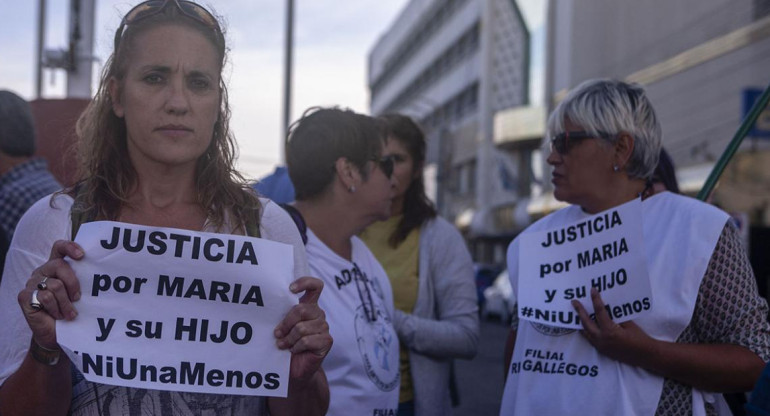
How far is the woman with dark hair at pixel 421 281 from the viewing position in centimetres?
376

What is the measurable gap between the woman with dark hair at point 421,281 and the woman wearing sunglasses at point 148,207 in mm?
1458

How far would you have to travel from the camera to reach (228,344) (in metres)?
2.13

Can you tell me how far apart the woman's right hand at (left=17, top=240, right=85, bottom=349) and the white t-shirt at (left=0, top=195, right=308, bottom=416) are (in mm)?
85

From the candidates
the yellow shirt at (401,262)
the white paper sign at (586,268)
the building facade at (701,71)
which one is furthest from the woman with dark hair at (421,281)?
the building facade at (701,71)

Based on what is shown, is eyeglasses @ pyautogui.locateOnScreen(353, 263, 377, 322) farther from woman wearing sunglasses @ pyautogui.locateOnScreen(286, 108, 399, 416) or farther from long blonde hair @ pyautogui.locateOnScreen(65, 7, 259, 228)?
long blonde hair @ pyautogui.locateOnScreen(65, 7, 259, 228)

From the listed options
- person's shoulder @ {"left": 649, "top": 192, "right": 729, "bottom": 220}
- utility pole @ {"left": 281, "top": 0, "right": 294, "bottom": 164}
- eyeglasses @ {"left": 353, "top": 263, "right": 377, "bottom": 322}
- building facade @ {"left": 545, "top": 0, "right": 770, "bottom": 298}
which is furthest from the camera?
building facade @ {"left": 545, "top": 0, "right": 770, "bottom": 298}

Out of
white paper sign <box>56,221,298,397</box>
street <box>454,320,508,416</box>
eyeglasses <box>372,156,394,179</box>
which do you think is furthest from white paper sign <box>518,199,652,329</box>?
street <box>454,320,508,416</box>

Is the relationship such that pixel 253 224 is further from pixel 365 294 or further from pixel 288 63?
pixel 288 63

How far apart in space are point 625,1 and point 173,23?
98.3 ft

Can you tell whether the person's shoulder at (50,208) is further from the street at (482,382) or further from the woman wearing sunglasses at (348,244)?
the street at (482,382)

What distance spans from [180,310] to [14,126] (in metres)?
2.47

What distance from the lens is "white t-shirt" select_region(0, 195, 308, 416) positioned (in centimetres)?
206

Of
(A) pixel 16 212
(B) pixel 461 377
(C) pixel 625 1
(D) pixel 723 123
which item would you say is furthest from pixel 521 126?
(A) pixel 16 212

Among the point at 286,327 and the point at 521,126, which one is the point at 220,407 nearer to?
the point at 286,327
